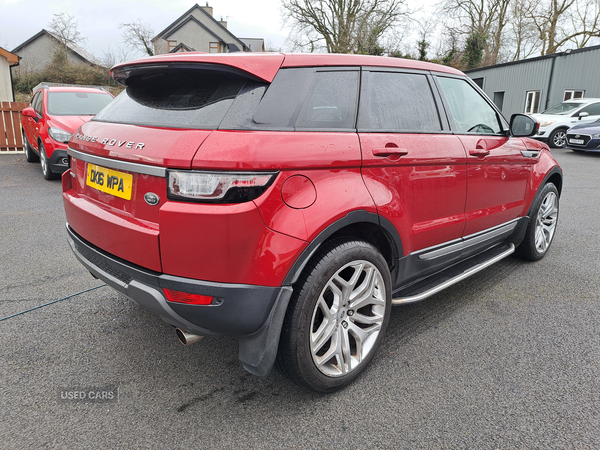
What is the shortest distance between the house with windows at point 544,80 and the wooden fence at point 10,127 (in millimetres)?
24178

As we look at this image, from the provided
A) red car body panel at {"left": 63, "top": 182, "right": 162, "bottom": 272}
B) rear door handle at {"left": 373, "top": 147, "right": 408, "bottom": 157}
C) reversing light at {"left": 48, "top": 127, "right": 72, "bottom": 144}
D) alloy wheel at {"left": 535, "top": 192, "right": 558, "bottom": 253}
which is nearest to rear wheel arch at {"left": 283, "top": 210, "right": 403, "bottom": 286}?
rear door handle at {"left": 373, "top": 147, "right": 408, "bottom": 157}

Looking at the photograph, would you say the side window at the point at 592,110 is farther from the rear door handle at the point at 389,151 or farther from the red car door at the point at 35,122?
the red car door at the point at 35,122

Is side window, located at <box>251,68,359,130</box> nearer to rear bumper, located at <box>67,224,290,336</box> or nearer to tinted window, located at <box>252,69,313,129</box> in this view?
tinted window, located at <box>252,69,313,129</box>

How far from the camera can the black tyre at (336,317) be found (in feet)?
6.61

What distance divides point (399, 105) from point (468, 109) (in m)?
0.93

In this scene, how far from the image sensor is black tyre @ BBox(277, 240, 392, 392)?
6.61 ft

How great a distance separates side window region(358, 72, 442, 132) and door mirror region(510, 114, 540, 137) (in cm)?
116

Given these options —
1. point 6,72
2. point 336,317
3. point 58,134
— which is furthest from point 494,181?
point 6,72

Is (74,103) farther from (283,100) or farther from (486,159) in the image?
(486,159)

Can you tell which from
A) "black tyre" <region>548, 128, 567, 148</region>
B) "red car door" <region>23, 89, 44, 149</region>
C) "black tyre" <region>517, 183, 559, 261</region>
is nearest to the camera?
"black tyre" <region>517, 183, 559, 261</region>

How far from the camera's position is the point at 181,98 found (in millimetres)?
2096

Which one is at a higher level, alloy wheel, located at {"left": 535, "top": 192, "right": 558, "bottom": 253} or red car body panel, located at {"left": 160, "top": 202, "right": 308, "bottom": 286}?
red car body panel, located at {"left": 160, "top": 202, "right": 308, "bottom": 286}

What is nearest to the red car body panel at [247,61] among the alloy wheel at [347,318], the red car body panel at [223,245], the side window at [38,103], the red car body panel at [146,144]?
the red car body panel at [146,144]

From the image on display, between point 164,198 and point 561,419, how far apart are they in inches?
84.3
